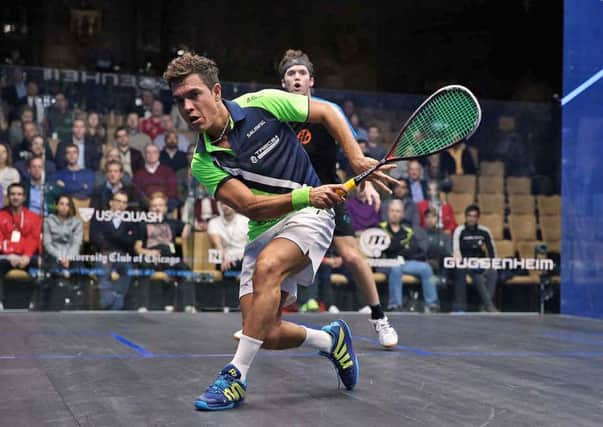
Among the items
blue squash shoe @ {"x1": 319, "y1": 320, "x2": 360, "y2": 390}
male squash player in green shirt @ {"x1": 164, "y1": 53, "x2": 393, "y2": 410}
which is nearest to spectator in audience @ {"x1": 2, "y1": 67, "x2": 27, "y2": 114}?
male squash player in green shirt @ {"x1": 164, "y1": 53, "x2": 393, "y2": 410}

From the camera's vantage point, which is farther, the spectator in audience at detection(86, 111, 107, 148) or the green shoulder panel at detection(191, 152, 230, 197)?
the spectator in audience at detection(86, 111, 107, 148)

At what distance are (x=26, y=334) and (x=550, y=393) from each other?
2.93 m

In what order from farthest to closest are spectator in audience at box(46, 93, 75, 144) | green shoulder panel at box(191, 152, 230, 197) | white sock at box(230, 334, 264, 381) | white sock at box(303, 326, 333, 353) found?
spectator in audience at box(46, 93, 75, 144) → white sock at box(303, 326, 333, 353) → green shoulder panel at box(191, 152, 230, 197) → white sock at box(230, 334, 264, 381)

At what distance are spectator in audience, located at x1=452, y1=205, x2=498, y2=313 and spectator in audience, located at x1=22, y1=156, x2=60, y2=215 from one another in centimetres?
318

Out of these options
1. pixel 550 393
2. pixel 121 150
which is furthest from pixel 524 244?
pixel 550 393

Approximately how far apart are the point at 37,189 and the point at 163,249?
3.39ft

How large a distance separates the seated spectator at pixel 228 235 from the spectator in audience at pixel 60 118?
1.27 metres

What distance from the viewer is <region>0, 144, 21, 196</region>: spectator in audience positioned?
272 inches

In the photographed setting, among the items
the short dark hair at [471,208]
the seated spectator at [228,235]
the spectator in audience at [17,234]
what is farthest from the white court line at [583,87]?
the spectator in audience at [17,234]

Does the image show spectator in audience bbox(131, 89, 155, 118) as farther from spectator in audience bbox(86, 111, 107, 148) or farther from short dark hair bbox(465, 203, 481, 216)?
short dark hair bbox(465, 203, 481, 216)

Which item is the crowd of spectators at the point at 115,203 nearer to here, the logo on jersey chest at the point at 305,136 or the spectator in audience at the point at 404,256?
the spectator in audience at the point at 404,256

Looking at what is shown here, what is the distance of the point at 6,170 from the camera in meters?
6.93

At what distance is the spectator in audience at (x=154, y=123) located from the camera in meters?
7.30

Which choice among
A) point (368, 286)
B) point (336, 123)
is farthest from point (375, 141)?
point (336, 123)
